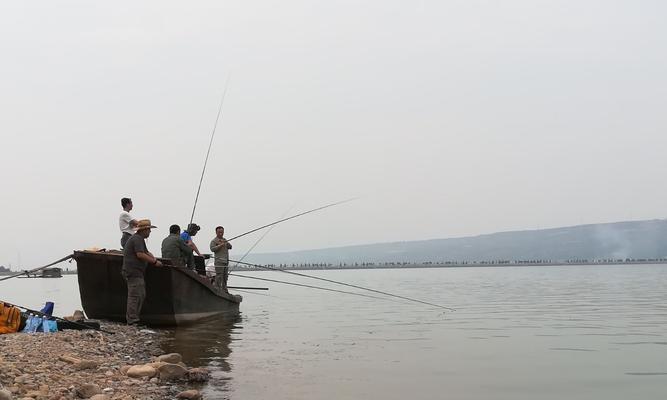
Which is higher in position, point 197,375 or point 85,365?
point 85,365

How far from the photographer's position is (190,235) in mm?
14625

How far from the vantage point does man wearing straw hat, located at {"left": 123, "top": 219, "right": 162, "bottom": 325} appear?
11.3 m

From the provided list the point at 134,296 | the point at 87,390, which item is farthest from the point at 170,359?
the point at 134,296

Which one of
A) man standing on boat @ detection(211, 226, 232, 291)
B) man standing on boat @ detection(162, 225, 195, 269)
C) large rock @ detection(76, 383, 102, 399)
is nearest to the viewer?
large rock @ detection(76, 383, 102, 399)

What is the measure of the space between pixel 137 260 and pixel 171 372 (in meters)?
4.30

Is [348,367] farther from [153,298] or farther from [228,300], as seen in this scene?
[228,300]

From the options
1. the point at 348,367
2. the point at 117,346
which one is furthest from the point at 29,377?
the point at 348,367

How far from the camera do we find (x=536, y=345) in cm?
1138

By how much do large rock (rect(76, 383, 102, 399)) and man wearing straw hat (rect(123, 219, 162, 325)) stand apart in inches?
200

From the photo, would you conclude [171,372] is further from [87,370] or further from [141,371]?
[87,370]

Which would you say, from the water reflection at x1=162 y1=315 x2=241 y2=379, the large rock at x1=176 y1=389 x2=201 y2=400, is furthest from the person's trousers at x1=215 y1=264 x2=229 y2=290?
the large rock at x1=176 y1=389 x2=201 y2=400

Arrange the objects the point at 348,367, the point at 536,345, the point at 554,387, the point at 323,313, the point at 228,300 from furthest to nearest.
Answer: the point at 323,313, the point at 228,300, the point at 536,345, the point at 348,367, the point at 554,387

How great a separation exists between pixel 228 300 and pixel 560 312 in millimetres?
9333

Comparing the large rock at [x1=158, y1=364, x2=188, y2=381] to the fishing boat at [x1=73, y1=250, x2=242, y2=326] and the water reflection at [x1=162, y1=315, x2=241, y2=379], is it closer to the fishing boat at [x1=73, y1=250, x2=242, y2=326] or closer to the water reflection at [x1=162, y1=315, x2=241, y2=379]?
the water reflection at [x1=162, y1=315, x2=241, y2=379]
